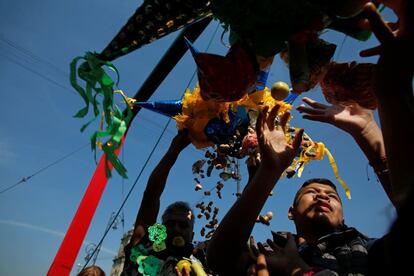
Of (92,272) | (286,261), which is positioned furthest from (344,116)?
(92,272)

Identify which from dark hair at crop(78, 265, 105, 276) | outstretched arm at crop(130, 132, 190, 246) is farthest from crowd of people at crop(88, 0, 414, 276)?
dark hair at crop(78, 265, 105, 276)

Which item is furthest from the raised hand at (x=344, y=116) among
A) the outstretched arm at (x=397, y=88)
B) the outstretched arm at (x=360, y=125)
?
the outstretched arm at (x=397, y=88)

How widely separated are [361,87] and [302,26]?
359 mm

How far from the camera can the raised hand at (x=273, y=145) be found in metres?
1.04

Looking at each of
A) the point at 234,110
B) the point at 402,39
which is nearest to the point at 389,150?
the point at 402,39

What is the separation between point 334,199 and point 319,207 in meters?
0.12

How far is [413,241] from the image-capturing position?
0.38 metres

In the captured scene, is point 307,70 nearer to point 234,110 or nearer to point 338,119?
point 338,119

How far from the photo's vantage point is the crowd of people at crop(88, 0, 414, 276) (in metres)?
0.64

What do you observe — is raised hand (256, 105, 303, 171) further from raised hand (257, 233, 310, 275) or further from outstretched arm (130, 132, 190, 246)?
outstretched arm (130, 132, 190, 246)

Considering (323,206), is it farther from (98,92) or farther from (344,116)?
(98,92)

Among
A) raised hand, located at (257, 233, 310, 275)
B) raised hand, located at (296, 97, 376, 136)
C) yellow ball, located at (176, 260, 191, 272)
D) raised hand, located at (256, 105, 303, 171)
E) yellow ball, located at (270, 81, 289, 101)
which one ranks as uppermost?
yellow ball, located at (270, 81, 289, 101)

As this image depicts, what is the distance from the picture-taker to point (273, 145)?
1.11 metres

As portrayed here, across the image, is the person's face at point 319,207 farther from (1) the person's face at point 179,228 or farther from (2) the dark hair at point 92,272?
(2) the dark hair at point 92,272
